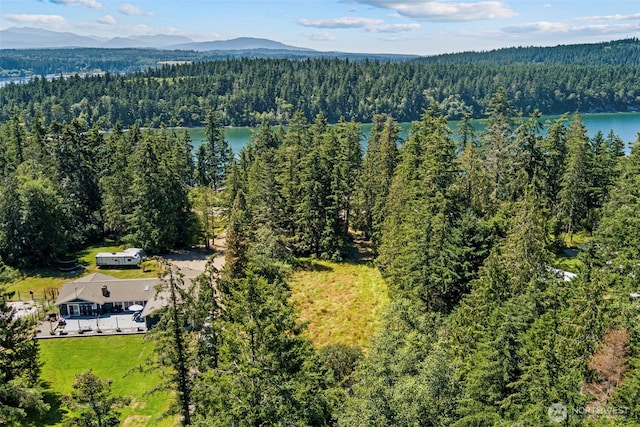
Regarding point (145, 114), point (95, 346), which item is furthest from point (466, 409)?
point (145, 114)

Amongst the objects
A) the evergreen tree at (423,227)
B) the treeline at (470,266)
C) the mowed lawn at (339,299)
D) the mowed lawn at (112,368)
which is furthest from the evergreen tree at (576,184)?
the mowed lawn at (112,368)

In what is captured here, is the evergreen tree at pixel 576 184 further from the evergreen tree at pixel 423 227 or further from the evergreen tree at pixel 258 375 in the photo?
the evergreen tree at pixel 258 375

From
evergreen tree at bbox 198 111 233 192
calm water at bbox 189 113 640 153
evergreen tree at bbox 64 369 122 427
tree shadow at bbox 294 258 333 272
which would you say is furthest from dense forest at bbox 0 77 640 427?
calm water at bbox 189 113 640 153

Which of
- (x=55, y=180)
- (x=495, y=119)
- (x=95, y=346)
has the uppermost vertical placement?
(x=495, y=119)

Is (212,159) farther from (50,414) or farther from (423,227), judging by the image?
(50,414)

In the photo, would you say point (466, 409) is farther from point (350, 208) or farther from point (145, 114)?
point (145, 114)

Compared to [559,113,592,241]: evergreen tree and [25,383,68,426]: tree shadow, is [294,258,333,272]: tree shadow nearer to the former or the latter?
[559,113,592,241]: evergreen tree

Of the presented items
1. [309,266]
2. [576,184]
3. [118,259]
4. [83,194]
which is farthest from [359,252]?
[83,194]

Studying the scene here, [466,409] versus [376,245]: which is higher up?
[466,409]
